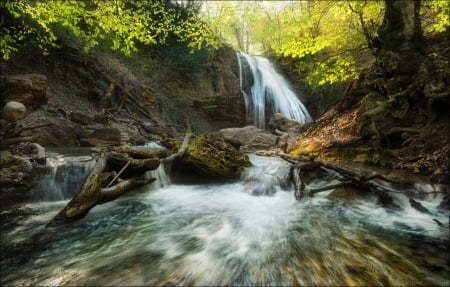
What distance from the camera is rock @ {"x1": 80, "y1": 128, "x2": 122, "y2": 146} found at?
9.45 m

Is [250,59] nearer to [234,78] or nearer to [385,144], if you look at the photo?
[234,78]

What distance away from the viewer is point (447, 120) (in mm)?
6918

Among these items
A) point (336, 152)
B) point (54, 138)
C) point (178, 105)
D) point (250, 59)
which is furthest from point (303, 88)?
point (54, 138)

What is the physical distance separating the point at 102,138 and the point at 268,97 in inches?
565

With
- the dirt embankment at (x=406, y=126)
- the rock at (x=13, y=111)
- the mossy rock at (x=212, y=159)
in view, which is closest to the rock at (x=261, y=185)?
the mossy rock at (x=212, y=159)

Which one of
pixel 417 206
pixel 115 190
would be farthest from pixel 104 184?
pixel 417 206

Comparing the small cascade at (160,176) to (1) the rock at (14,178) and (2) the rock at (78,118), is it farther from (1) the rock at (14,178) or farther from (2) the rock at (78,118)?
(2) the rock at (78,118)

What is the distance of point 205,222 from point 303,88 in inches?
834

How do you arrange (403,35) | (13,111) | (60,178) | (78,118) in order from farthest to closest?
(78,118) → (13,111) → (403,35) → (60,178)

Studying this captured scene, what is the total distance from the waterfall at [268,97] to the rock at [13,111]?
14.5m

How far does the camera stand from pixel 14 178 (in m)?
5.06

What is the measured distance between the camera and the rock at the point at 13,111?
811cm

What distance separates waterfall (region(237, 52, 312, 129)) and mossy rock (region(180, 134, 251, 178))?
12.5 metres

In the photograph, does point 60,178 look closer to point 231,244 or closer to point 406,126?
point 231,244
